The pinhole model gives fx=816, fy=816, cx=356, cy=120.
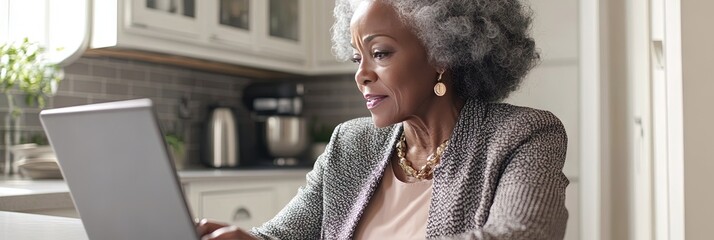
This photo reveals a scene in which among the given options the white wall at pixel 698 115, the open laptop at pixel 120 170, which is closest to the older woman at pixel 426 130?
the white wall at pixel 698 115

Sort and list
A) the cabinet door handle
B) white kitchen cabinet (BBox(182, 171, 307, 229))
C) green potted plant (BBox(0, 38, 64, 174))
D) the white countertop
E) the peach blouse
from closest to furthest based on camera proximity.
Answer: the white countertop → the peach blouse → green potted plant (BBox(0, 38, 64, 174)) → white kitchen cabinet (BBox(182, 171, 307, 229)) → the cabinet door handle

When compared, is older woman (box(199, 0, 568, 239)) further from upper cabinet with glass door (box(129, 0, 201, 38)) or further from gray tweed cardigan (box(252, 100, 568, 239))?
upper cabinet with glass door (box(129, 0, 201, 38))

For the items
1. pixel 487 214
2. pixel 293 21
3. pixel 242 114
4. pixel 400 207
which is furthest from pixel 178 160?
pixel 487 214

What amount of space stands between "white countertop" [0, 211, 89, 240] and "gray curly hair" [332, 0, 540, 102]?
0.61 m

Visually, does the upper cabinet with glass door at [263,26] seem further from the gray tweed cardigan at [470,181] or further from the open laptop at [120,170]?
the open laptop at [120,170]

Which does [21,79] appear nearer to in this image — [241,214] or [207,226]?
[241,214]

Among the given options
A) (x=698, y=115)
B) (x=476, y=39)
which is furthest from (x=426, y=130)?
(x=698, y=115)

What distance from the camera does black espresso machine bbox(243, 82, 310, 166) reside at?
11.7 ft

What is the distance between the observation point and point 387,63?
4.38ft

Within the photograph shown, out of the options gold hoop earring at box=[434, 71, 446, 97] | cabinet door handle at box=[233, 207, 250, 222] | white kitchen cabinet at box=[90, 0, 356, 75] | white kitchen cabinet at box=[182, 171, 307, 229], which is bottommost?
cabinet door handle at box=[233, 207, 250, 222]

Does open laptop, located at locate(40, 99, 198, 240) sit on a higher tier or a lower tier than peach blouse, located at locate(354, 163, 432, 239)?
higher

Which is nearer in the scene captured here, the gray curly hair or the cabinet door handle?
the gray curly hair

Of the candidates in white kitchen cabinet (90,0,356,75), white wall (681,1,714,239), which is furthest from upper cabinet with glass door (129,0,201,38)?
white wall (681,1,714,239)

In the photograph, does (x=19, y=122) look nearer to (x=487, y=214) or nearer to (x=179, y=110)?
(x=179, y=110)
